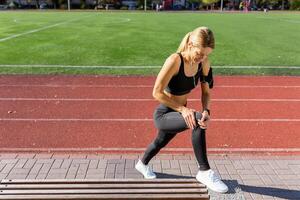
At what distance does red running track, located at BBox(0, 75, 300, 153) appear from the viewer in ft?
23.0

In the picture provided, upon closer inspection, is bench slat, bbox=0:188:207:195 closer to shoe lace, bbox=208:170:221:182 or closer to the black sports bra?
shoe lace, bbox=208:170:221:182

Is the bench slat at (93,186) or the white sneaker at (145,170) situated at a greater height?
the bench slat at (93,186)

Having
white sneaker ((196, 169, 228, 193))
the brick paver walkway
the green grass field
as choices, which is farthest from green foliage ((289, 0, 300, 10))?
white sneaker ((196, 169, 228, 193))

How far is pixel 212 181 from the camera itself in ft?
15.2

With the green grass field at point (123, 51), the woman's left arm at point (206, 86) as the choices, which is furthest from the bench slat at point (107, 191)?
the green grass field at point (123, 51)

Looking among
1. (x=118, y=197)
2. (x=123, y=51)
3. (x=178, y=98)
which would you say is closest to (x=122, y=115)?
(x=178, y=98)

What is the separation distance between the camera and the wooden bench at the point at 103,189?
13.4 ft

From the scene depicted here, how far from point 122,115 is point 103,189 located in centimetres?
445

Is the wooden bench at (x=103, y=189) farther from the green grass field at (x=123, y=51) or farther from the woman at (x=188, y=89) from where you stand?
the green grass field at (x=123, y=51)

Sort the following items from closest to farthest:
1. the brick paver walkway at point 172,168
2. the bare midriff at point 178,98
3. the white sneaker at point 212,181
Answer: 1. the white sneaker at point 212,181
2. the bare midriff at point 178,98
3. the brick paver walkway at point 172,168

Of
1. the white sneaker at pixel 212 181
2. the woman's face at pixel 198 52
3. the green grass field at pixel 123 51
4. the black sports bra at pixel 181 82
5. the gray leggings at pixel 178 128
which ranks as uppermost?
the woman's face at pixel 198 52

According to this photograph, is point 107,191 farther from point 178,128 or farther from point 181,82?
point 181,82

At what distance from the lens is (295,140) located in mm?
7246

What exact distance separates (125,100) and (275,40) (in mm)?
15487
